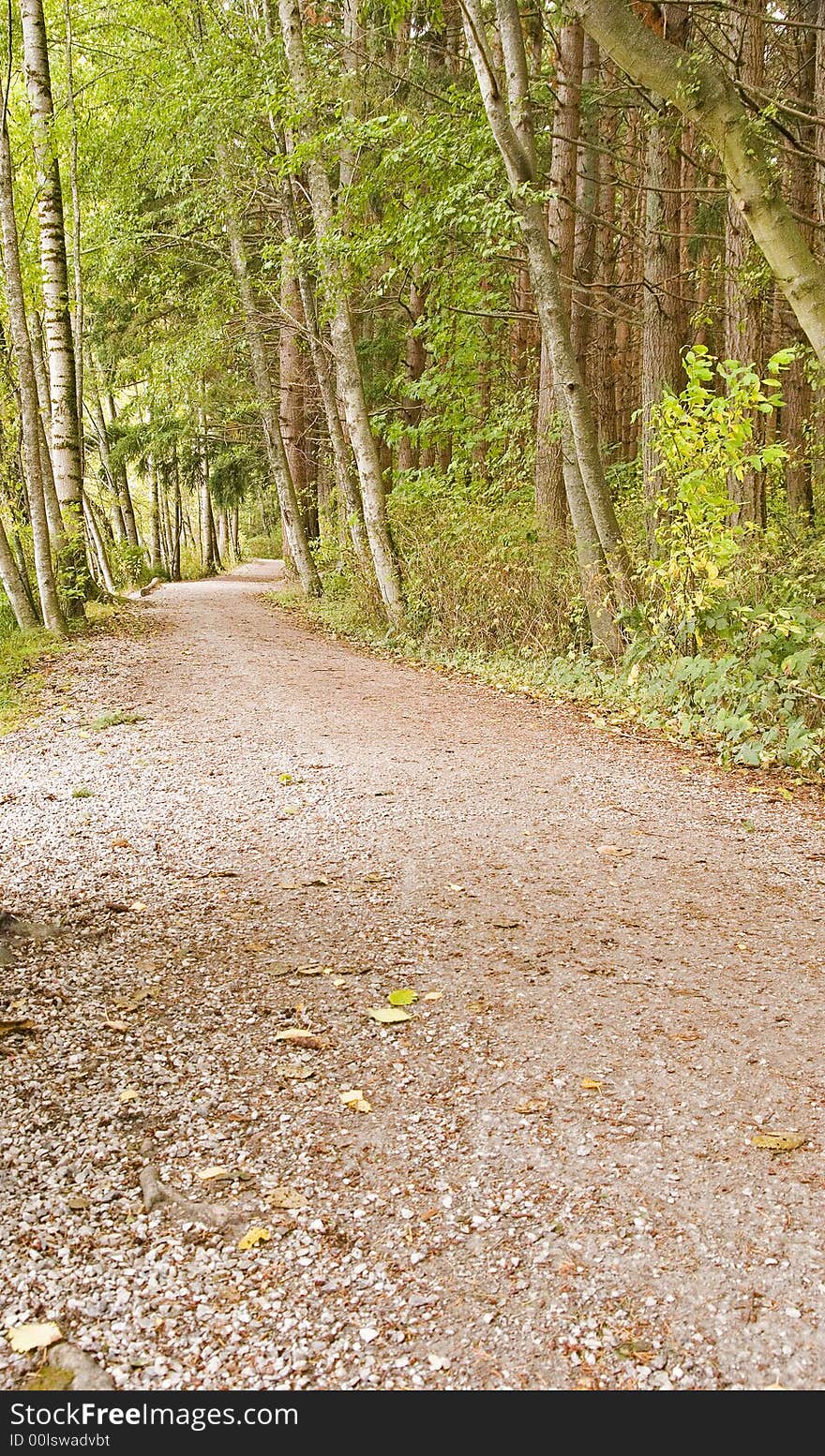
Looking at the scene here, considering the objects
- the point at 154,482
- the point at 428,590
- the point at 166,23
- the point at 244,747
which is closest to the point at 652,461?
the point at 428,590

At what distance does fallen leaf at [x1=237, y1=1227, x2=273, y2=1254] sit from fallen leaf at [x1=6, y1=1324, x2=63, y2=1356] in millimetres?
429

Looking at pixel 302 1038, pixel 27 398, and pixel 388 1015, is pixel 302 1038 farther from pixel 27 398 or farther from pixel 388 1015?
pixel 27 398

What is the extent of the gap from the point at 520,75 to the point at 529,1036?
388 inches

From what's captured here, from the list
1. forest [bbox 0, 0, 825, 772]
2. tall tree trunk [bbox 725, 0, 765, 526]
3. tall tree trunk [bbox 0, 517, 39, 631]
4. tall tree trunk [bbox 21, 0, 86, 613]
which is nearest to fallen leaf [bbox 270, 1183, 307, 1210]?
forest [bbox 0, 0, 825, 772]

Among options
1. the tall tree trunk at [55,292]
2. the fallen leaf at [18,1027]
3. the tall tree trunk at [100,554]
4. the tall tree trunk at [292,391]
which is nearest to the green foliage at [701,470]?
the fallen leaf at [18,1027]

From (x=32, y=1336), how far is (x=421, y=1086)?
1.26 metres

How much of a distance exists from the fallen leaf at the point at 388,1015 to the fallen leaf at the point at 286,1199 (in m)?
0.86

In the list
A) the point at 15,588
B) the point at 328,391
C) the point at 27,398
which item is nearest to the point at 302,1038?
the point at 15,588

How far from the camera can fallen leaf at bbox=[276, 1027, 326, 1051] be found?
3133 mm

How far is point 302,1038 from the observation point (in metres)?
3.17

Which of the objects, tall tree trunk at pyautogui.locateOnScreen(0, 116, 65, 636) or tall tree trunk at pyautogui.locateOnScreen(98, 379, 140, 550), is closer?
tall tree trunk at pyautogui.locateOnScreen(0, 116, 65, 636)

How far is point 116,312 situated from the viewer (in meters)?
21.4

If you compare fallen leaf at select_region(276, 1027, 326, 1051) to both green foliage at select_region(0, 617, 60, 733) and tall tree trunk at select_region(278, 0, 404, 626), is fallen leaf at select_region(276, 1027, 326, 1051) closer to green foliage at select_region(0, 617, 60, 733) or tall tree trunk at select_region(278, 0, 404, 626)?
green foliage at select_region(0, 617, 60, 733)

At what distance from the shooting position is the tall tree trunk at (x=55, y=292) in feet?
40.7
